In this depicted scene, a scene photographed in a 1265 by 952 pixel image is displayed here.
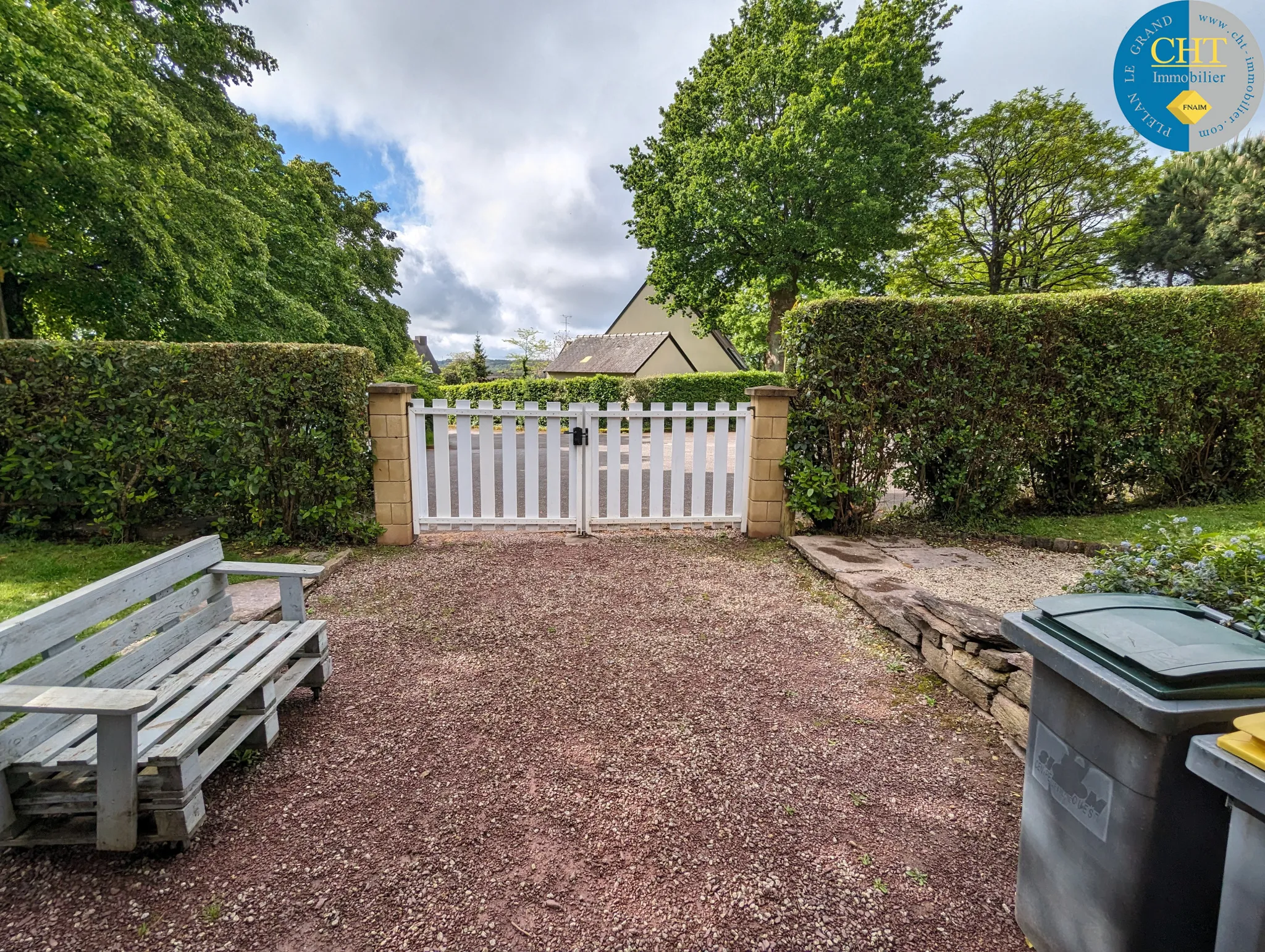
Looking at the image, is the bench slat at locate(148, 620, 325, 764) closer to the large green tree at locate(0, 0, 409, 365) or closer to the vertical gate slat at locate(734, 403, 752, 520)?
the vertical gate slat at locate(734, 403, 752, 520)

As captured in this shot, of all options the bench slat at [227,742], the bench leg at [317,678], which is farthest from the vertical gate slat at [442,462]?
the bench slat at [227,742]

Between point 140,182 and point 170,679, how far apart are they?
8.92m

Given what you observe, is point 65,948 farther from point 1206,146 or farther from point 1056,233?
point 1056,233

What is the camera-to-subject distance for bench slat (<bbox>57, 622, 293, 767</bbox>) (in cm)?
170

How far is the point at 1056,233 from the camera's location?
59.1 ft

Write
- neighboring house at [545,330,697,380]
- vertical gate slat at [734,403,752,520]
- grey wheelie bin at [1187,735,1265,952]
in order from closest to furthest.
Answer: grey wheelie bin at [1187,735,1265,952] → vertical gate slat at [734,403,752,520] → neighboring house at [545,330,697,380]

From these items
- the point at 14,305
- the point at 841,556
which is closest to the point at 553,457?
the point at 841,556

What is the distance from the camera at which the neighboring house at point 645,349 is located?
28.7 metres

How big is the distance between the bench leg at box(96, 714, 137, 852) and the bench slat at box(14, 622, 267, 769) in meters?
0.11

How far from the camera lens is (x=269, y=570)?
2.64 m

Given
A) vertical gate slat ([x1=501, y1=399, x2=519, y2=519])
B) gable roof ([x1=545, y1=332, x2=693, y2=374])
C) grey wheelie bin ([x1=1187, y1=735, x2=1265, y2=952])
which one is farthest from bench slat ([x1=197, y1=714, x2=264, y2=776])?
gable roof ([x1=545, y1=332, x2=693, y2=374])

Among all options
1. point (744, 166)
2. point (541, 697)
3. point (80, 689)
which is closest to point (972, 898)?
point (541, 697)

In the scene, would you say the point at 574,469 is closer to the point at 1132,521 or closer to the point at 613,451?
the point at 613,451

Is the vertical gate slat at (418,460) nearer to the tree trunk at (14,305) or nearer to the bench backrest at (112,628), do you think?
the bench backrest at (112,628)
